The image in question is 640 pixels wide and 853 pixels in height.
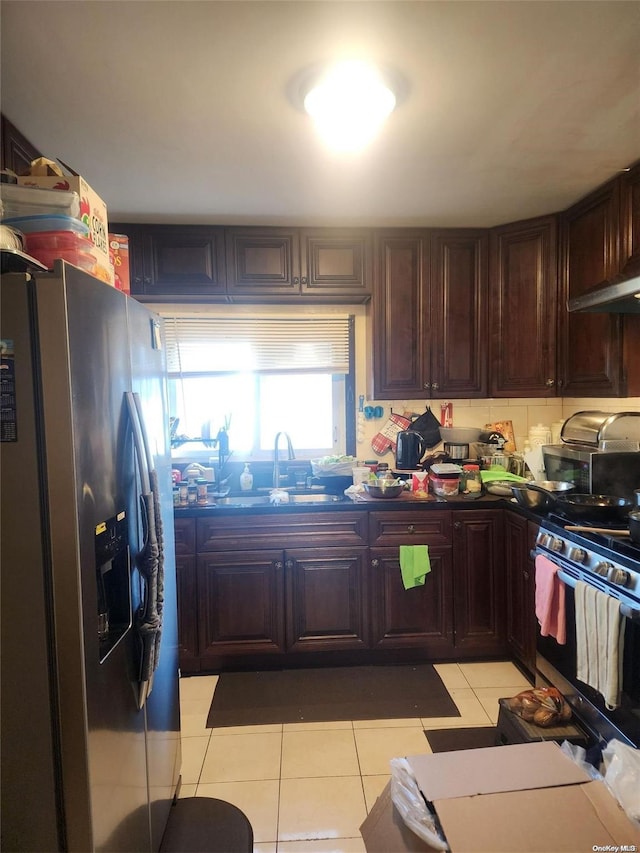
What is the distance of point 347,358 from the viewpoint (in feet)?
10.5

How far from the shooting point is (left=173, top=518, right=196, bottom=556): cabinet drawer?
246 centimetres

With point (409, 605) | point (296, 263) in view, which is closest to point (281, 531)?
point (409, 605)

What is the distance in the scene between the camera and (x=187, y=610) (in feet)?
8.14

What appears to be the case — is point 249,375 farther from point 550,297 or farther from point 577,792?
point 577,792

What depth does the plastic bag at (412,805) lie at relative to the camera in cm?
119

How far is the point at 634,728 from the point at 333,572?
140 cm

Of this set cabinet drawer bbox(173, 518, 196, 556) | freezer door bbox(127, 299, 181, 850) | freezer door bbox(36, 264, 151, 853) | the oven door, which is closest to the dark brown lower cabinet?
cabinet drawer bbox(173, 518, 196, 556)

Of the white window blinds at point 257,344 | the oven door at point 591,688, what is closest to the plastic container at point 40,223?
the white window blinds at point 257,344

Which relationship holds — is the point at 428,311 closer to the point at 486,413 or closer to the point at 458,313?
the point at 458,313

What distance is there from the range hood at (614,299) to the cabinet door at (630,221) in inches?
5.6

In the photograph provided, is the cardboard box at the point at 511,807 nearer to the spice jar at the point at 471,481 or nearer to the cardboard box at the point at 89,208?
the spice jar at the point at 471,481

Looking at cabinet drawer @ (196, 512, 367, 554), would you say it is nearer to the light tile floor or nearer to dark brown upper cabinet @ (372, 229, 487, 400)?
the light tile floor

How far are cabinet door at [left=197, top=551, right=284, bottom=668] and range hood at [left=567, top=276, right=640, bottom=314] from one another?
1.94 meters

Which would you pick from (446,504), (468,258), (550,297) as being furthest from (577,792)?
(468,258)
